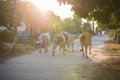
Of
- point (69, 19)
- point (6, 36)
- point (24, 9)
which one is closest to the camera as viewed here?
point (6, 36)

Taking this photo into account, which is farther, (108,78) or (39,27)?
(39,27)

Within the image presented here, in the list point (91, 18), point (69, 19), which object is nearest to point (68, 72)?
point (91, 18)

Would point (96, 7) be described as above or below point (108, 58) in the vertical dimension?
above

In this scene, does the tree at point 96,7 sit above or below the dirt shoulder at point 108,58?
above

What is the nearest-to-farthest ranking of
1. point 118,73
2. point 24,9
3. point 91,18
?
point 118,73 < point 91,18 < point 24,9

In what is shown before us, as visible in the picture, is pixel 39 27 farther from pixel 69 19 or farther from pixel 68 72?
pixel 69 19

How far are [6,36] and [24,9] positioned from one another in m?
7.71

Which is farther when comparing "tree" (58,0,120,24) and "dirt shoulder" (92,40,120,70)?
"dirt shoulder" (92,40,120,70)

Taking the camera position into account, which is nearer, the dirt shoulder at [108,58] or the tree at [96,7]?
the tree at [96,7]

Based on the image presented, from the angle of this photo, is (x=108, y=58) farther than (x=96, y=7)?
Yes

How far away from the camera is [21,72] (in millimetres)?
16328

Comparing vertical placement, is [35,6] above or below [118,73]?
above

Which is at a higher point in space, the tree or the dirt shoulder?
the tree

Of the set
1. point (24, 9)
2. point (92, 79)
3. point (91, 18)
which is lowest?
point (92, 79)
